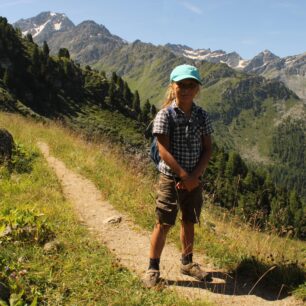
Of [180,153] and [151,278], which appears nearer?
[151,278]

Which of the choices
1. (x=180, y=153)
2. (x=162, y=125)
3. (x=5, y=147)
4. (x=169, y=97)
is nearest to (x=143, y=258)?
(x=180, y=153)

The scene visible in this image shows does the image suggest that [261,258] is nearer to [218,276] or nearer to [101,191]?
[218,276]

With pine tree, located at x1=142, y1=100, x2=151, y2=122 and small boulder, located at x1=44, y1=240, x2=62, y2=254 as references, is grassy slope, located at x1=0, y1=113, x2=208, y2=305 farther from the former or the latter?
pine tree, located at x1=142, y1=100, x2=151, y2=122

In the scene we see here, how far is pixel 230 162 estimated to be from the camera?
114 metres

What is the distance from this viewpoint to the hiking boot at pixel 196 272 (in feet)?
20.1

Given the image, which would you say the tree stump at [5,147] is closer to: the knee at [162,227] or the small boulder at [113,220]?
the small boulder at [113,220]

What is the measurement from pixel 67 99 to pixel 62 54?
27.6 metres

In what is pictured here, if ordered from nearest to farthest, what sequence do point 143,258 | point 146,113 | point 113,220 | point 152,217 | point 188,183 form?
point 188,183 → point 143,258 → point 113,220 → point 152,217 → point 146,113

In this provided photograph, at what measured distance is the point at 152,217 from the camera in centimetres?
880

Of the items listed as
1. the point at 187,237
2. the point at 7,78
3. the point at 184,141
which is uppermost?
the point at 7,78

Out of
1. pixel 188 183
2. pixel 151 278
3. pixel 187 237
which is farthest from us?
pixel 187 237

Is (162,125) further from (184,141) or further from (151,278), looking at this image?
(151,278)

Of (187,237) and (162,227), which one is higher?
(162,227)

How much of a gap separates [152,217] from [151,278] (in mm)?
3090
